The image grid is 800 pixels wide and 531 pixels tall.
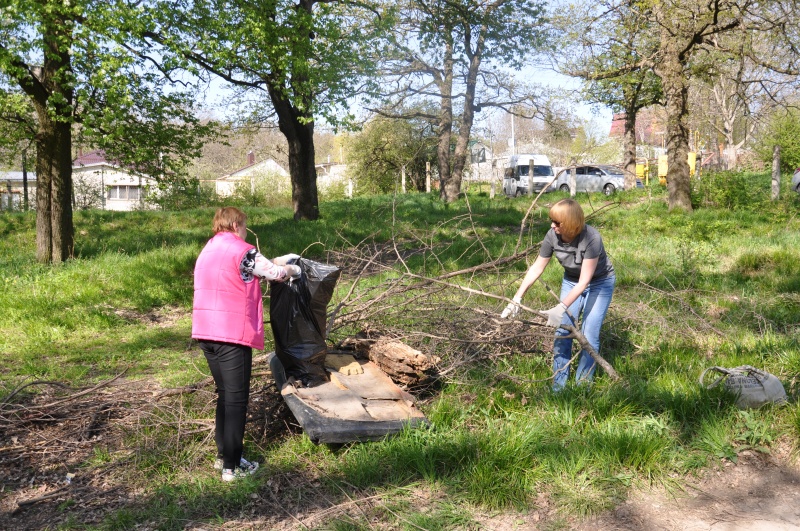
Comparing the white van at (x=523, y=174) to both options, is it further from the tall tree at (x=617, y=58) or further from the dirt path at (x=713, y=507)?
the dirt path at (x=713, y=507)

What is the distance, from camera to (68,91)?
11.0 m

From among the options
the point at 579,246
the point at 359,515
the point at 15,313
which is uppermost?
the point at 579,246

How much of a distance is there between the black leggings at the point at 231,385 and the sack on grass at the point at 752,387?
3209mm

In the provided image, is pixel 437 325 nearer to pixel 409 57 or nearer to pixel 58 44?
pixel 58 44

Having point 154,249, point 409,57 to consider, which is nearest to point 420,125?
point 409,57

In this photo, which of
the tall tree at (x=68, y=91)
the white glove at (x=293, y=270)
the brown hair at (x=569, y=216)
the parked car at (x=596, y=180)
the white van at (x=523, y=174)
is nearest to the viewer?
the white glove at (x=293, y=270)

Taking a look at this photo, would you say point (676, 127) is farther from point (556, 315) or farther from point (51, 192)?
point (51, 192)

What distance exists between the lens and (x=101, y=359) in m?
6.75

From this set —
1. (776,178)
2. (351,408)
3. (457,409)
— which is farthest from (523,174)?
(351,408)

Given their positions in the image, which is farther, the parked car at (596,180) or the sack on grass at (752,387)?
the parked car at (596,180)

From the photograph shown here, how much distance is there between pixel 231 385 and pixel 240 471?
1.80 ft

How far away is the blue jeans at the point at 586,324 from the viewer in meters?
4.86

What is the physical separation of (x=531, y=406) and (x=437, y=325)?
1.29 meters

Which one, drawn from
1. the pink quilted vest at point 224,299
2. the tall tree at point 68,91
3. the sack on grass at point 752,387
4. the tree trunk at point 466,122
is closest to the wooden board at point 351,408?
the pink quilted vest at point 224,299
